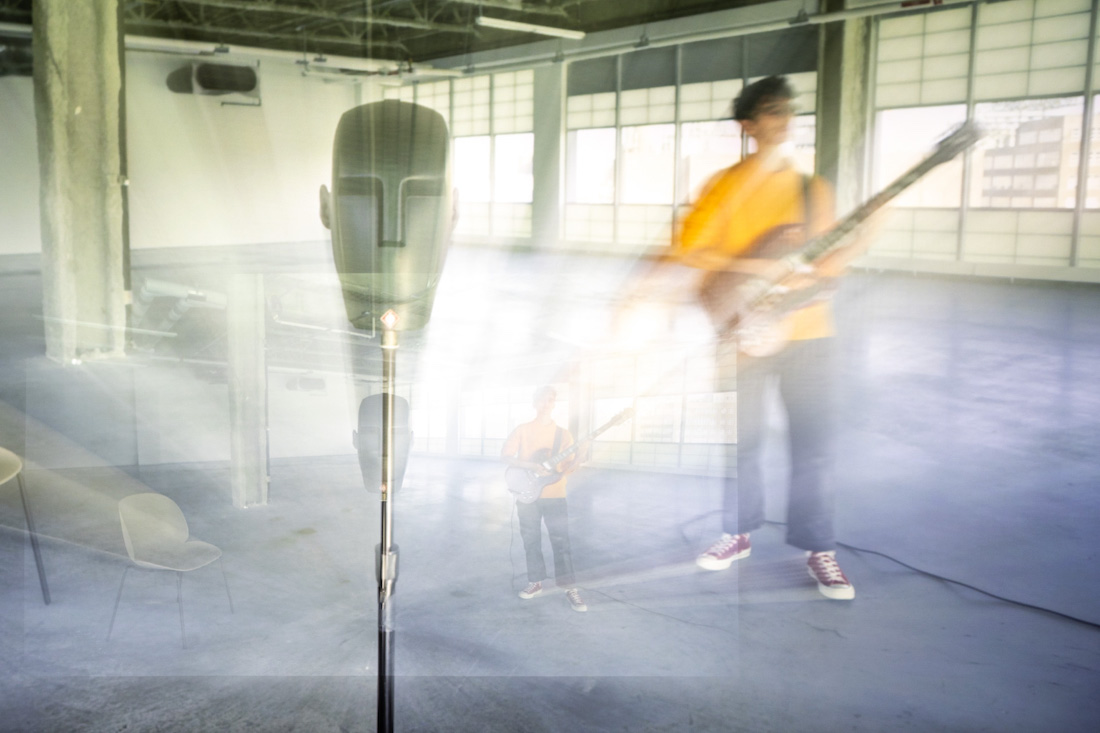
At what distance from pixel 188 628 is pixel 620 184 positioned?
11.5 meters

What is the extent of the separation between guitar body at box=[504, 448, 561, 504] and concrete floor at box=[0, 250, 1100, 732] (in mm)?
322

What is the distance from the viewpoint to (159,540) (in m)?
2.38

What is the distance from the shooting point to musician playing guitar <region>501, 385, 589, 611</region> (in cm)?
237

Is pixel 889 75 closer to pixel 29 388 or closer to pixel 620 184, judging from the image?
pixel 620 184

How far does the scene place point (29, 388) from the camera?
536 cm

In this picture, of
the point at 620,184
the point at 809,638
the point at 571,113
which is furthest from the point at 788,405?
the point at 571,113

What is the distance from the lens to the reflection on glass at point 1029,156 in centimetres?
920

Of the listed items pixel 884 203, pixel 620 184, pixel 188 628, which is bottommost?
pixel 188 628

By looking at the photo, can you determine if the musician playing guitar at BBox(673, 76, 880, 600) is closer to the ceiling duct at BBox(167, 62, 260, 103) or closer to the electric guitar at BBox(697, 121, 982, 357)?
the electric guitar at BBox(697, 121, 982, 357)

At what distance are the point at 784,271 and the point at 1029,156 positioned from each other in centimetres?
888

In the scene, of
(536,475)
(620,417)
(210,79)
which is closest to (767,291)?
(620,417)

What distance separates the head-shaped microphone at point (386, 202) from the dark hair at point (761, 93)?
888mm

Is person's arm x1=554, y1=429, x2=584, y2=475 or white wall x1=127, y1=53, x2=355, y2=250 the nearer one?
person's arm x1=554, y1=429, x2=584, y2=475

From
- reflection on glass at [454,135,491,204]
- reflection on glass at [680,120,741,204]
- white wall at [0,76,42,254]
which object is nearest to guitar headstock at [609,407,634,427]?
reflection on glass at [680,120,741,204]
